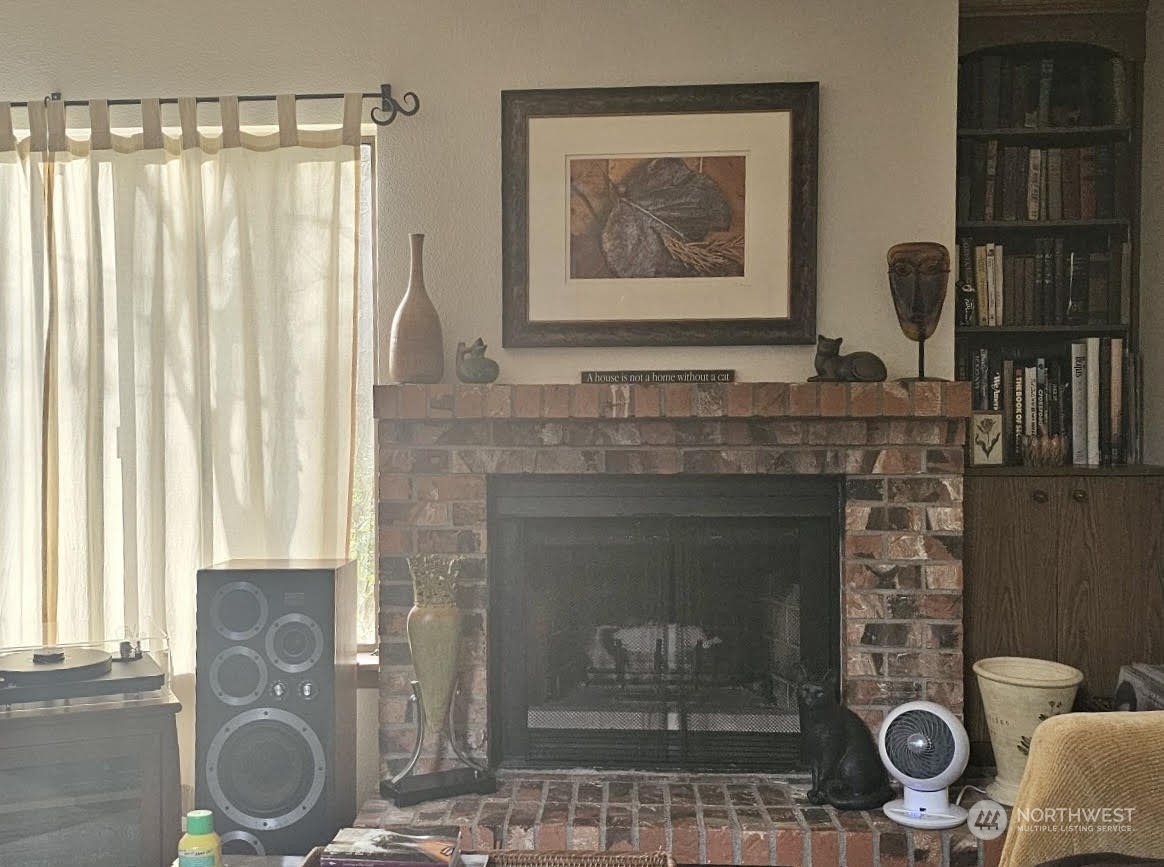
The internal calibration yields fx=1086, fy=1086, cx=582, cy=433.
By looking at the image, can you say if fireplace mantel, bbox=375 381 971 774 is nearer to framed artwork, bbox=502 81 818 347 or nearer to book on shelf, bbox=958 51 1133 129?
framed artwork, bbox=502 81 818 347

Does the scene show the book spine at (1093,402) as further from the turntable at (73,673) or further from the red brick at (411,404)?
the turntable at (73,673)

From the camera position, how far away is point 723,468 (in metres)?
2.84

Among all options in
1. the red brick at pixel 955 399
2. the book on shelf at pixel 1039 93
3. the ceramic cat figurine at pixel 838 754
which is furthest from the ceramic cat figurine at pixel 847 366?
the book on shelf at pixel 1039 93

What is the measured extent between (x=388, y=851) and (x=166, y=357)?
1748 millimetres

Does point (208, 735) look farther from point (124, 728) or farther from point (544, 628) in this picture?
point (544, 628)

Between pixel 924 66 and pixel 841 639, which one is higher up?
pixel 924 66

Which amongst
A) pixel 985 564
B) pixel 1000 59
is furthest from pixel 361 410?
pixel 1000 59

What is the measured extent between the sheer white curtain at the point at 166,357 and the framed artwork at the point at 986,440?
1715 mm

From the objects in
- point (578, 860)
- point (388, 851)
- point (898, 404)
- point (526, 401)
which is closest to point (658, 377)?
point (526, 401)

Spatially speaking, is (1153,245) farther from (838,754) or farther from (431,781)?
(431,781)

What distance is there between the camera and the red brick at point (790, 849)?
2.49m

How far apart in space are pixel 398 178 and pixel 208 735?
4.96 feet

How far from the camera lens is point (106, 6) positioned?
301 cm

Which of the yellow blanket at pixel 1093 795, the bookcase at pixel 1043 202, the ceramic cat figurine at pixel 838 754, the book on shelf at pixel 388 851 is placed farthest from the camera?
the bookcase at pixel 1043 202
